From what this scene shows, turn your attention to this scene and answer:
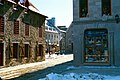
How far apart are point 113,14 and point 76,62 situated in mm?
4991

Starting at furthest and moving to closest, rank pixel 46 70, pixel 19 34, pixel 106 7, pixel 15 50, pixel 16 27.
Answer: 1. pixel 19 34
2. pixel 16 27
3. pixel 15 50
4. pixel 46 70
5. pixel 106 7

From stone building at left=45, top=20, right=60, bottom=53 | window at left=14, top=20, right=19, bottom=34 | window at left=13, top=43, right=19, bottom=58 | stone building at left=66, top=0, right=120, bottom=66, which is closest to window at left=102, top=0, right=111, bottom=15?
stone building at left=66, top=0, right=120, bottom=66

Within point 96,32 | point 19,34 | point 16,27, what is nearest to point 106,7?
point 96,32

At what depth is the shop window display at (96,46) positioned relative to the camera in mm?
19766

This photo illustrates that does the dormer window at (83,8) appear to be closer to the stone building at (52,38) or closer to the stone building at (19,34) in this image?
the stone building at (19,34)

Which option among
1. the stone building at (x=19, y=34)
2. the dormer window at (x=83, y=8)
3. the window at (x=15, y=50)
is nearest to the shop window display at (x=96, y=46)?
the dormer window at (x=83, y=8)

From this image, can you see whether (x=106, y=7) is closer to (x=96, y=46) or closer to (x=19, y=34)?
(x=96, y=46)

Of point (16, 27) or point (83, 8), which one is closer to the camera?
point (83, 8)

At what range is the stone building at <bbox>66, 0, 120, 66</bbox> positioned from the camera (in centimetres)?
1947

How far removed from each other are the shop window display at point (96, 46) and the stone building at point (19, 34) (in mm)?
7824

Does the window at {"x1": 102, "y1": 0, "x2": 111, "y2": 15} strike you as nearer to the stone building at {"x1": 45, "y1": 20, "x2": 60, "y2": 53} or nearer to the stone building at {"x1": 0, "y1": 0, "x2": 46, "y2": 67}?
the stone building at {"x1": 0, "y1": 0, "x2": 46, "y2": 67}

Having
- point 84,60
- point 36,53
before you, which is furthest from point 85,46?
point 36,53

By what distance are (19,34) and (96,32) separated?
9.21 metres

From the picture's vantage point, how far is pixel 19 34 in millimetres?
25578
